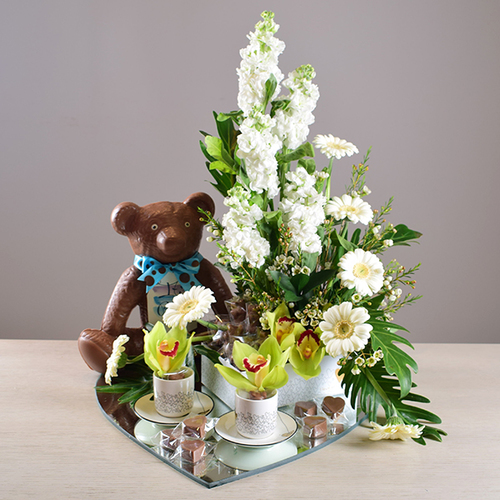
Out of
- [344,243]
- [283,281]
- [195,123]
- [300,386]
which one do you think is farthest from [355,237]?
[195,123]

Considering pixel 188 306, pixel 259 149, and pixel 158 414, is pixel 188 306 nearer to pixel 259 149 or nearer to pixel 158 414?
pixel 158 414

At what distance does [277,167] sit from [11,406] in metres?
0.66

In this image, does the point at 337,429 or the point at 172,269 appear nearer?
the point at 337,429

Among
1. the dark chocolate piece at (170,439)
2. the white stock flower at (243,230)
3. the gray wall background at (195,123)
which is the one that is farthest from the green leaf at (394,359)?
the gray wall background at (195,123)

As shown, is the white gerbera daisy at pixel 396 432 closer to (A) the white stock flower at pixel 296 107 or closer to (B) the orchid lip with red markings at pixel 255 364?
(B) the orchid lip with red markings at pixel 255 364

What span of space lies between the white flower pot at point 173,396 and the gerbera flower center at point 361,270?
323 mm

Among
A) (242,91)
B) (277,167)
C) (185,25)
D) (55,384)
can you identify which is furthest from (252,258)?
(185,25)

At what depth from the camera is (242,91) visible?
2.87 feet

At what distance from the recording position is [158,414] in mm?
845

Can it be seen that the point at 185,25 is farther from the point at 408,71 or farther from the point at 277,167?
the point at 277,167

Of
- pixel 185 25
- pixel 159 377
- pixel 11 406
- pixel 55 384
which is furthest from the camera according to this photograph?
pixel 185 25

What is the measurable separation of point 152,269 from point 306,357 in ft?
1.29

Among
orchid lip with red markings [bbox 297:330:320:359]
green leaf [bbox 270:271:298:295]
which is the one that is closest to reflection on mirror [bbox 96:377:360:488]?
orchid lip with red markings [bbox 297:330:320:359]

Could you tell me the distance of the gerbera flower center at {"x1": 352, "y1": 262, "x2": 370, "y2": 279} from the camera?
807 millimetres
